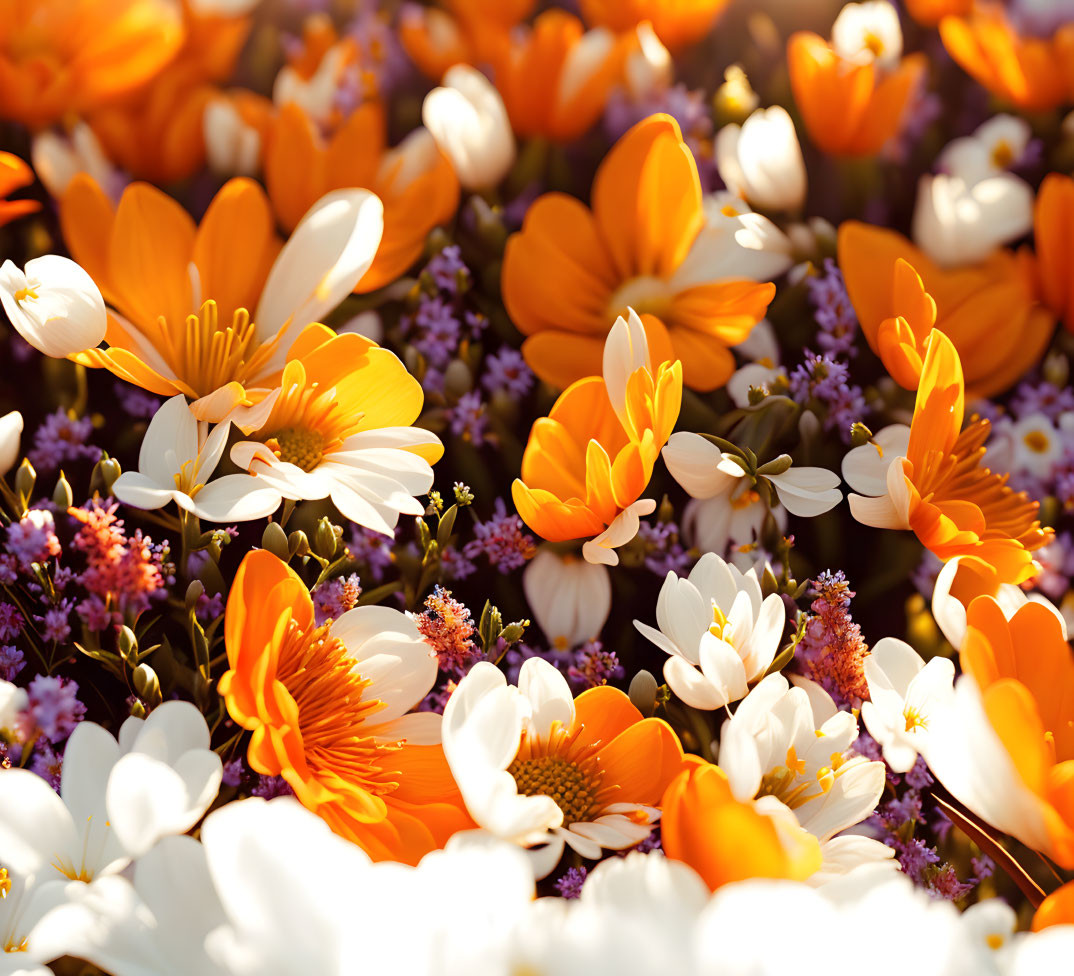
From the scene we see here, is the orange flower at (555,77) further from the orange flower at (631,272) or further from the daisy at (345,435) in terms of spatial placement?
the daisy at (345,435)

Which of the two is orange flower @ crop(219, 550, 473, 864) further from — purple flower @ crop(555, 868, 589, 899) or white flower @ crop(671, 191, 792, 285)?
white flower @ crop(671, 191, 792, 285)

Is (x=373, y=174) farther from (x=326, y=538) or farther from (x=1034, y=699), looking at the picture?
(x=1034, y=699)

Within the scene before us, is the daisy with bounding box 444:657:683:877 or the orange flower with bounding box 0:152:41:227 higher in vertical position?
the orange flower with bounding box 0:152:41:227

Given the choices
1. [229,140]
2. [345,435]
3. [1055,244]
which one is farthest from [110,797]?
[1055,244]

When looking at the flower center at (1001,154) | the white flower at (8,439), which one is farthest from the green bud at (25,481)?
the flower center at (1001,154)

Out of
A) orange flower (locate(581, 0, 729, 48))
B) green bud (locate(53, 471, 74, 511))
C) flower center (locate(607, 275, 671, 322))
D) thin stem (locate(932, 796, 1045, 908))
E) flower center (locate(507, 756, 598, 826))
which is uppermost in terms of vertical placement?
orange flower (locate(581, 0, 729, 48))

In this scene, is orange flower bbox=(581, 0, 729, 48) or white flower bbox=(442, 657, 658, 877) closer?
white flower bbox=(442, 657, 658, 877)

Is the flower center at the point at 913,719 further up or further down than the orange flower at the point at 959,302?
further down

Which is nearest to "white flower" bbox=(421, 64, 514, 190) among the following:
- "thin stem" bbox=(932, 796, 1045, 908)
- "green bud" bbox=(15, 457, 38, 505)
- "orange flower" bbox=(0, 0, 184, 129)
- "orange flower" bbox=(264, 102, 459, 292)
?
"orange flower" bbox=(264, 102, 459, 292)
